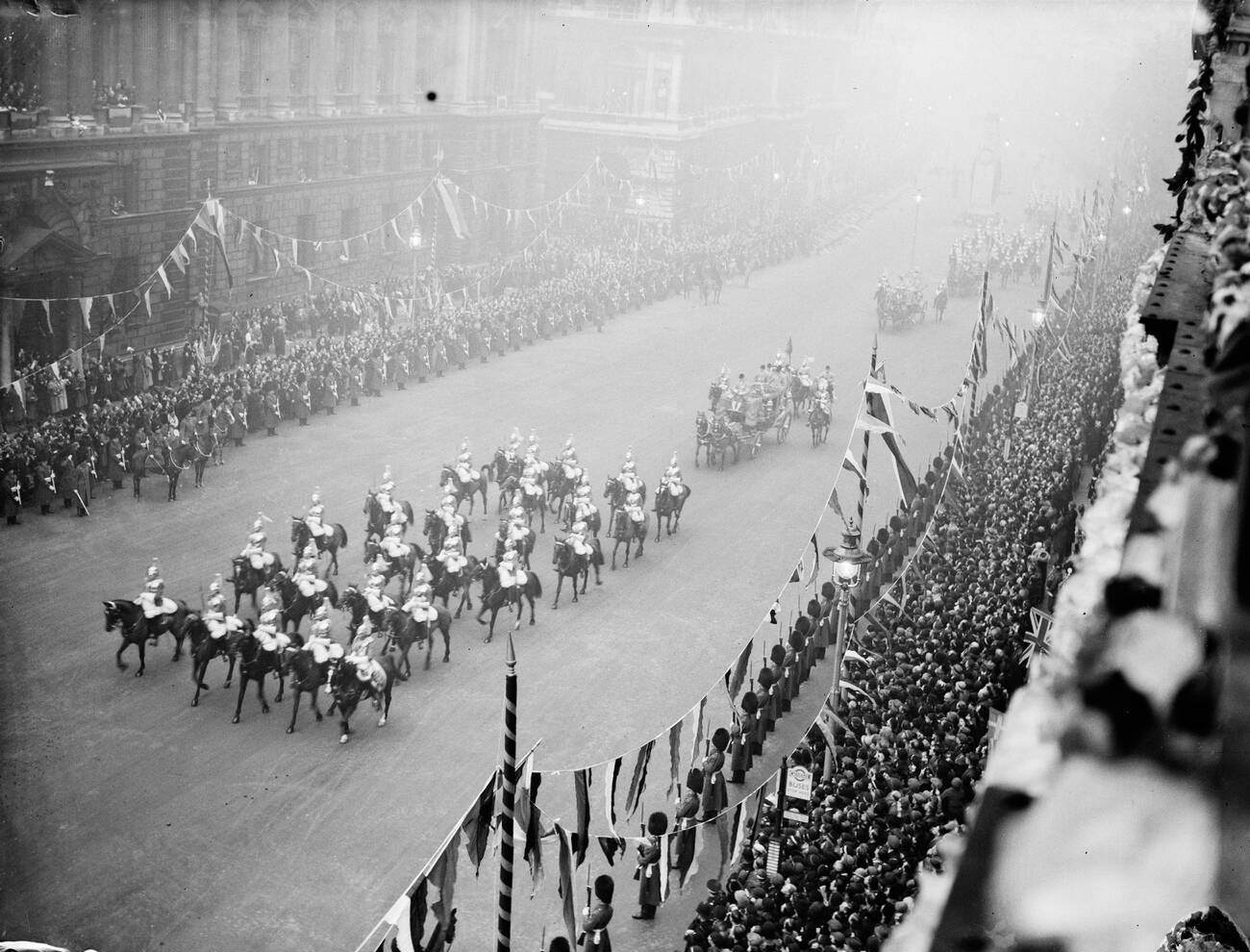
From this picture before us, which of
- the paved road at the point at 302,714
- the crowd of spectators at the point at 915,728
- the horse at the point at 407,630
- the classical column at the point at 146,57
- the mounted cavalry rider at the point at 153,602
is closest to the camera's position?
the crowd of spectators at the point at 915,728

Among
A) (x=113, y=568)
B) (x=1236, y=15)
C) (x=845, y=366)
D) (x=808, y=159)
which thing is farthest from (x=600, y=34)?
(x=1236, y=15)

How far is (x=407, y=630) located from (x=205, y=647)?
8.71 feet

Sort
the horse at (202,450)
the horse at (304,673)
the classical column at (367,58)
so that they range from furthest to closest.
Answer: the classical column at (367,58) → the horse at (202,450) → the horse at (304,673)

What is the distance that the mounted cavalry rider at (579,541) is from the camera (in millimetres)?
21531

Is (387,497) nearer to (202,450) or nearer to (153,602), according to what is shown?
(153,602)

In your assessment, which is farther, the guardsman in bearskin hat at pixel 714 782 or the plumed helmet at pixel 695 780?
the plumed helmet at pixel 695 780

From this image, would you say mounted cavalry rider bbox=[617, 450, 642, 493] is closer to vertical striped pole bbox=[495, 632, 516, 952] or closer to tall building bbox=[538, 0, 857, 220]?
vertical striped pole bbox=[495, 632, 516, 952]

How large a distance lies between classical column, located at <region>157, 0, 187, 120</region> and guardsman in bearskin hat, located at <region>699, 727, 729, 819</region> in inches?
1012

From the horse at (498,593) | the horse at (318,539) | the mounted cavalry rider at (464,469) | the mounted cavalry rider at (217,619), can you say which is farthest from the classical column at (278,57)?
the mounted cavalry rider at (217,619)

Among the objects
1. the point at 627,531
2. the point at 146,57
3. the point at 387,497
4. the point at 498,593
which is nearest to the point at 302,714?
the point at 498,593

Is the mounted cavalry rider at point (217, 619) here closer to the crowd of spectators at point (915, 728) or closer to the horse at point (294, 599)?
the horse at point (294, 599)

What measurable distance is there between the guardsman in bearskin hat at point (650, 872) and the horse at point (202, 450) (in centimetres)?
1489

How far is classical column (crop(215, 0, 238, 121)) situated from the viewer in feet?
121

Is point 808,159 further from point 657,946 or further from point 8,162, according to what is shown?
point 657,946
